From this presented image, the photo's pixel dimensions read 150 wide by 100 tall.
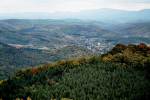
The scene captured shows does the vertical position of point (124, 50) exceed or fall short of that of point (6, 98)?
it exceeds it

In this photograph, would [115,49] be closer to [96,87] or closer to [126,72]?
[126,72]

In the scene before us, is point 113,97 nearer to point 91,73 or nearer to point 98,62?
point 91,73

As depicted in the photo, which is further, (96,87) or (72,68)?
(72,68)

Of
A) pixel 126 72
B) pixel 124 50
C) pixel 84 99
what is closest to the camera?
pixel 84 99

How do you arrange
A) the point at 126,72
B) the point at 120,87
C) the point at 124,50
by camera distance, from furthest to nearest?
the point at 124,50
the point at 126,72
the point at 120,87

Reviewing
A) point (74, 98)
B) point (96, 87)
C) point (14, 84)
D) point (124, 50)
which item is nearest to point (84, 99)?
point (74, 98)

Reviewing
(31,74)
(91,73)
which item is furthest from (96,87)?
(31,74)
